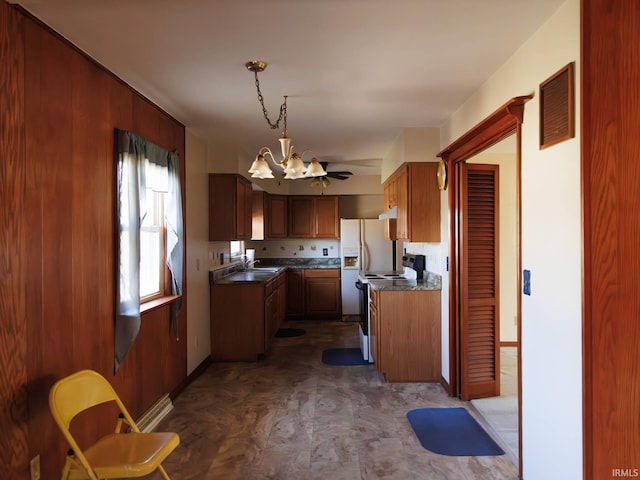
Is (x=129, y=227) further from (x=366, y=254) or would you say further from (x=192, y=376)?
(x=366, y=254)

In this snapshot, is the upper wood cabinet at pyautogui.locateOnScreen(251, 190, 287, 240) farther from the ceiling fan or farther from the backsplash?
the ceiling fan

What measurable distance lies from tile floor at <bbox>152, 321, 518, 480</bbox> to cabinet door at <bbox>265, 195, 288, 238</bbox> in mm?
2891

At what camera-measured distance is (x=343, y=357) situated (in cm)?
447

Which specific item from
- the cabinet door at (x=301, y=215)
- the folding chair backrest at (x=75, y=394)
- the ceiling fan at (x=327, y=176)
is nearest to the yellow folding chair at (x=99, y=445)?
the folding chair backrest at (x=75, y=394)

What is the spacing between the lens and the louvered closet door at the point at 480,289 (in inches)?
130

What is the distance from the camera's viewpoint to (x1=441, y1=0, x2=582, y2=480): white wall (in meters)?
1.65

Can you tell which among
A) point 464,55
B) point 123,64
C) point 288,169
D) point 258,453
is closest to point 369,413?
point 258,453

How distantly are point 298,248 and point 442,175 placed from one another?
396 centimetres

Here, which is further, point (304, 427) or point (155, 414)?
point (155, 414)

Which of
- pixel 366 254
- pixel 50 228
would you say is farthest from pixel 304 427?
pixel 366 254

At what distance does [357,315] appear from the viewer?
6352 mm

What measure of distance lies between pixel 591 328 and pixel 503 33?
1505mm

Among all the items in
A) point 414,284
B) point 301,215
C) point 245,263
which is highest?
point 301,215

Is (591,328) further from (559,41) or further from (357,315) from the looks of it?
(357,315)
